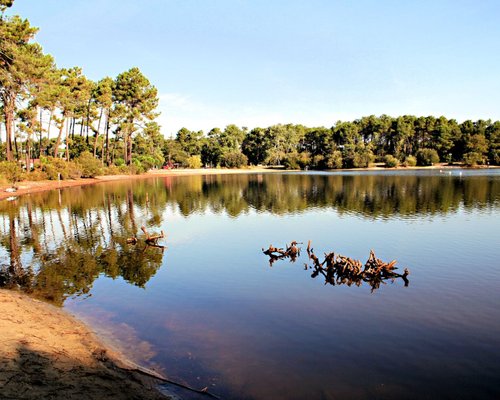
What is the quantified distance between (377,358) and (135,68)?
10555cm

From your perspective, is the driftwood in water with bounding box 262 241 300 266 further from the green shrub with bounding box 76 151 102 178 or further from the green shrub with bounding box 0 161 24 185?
the green shrub with bounding box 76 151 102 178

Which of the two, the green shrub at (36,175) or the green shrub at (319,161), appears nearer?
the green shrub at (36,175)

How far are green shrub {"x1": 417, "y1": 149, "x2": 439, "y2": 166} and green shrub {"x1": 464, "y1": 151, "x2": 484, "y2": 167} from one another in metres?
9.59

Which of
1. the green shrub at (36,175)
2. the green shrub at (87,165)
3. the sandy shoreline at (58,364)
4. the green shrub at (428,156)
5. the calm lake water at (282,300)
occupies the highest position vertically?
the green shrub at (428,156)

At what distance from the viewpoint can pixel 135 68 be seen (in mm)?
101875

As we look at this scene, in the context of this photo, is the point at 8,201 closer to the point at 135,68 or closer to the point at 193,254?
the point at 193,254

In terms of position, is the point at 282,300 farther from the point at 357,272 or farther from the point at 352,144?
the point at 352,144

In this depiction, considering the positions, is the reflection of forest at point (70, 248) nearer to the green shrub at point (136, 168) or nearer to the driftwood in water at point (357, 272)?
the driftwood in water at point (357, 272)

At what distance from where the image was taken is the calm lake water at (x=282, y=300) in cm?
977

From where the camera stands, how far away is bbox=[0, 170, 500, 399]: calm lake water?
384 inches

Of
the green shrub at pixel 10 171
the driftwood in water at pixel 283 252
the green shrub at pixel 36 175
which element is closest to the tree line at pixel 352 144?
the green shrub at pixel 36 175

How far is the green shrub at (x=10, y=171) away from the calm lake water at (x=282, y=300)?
28.5 meters

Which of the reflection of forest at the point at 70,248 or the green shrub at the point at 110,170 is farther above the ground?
the green shrub at the point at 110,170

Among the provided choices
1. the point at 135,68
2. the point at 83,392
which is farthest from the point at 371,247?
the point at 135,68
